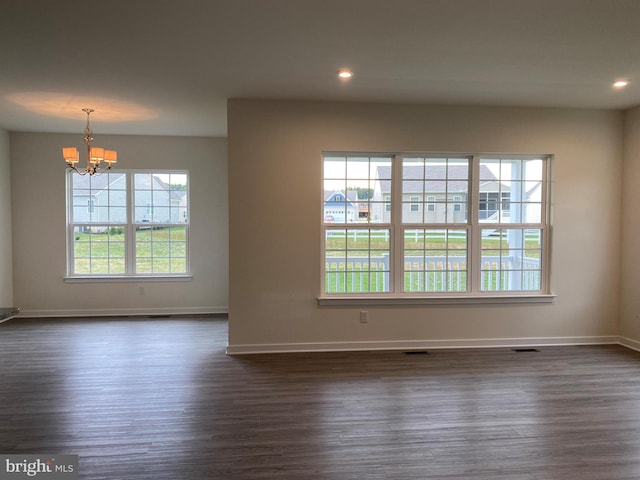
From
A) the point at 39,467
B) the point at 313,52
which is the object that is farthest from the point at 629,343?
the point at 39,467

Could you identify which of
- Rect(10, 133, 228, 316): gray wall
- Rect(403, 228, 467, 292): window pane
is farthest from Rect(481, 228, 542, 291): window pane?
Rect(10, 133, 228, 316): gray wall

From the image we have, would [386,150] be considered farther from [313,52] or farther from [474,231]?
[313,52]

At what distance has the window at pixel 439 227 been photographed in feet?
14.8

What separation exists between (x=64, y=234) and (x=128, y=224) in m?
0.91

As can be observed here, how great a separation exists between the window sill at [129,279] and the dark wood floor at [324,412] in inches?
63.9

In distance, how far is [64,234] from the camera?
6.06 metres

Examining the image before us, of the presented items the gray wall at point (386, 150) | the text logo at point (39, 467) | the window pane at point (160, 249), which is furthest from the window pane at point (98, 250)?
the text logo at point (39, 467)

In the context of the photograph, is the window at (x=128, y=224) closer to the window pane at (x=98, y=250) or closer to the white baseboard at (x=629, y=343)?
the window pane at (x=98, y=250)

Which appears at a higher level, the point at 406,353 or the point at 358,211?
the point at 358,211

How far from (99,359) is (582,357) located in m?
4.98

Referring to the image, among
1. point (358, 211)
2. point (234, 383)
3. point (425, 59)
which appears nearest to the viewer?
point (425, 59)

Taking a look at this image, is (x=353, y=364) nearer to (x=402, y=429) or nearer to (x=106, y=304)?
(x=402, y=429)

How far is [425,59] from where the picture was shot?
312cm

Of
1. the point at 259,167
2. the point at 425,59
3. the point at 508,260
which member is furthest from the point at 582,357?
the point at 259,167
